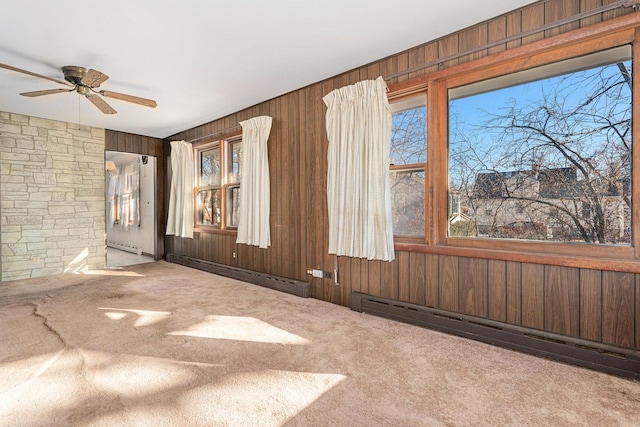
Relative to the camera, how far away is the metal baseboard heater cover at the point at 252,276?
3.75 metres

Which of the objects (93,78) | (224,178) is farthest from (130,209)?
(93,78)

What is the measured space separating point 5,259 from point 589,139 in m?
6.97

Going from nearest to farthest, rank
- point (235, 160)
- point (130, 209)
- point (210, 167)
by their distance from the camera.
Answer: point (235, 160) < point (210, 167) < point (130, 209)

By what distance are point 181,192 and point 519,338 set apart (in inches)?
205

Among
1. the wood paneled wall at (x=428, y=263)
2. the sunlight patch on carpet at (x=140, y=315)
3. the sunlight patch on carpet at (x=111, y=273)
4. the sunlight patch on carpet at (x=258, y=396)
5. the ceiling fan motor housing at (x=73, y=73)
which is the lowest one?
the sunlight patch on carpet at (x=258, y=396)

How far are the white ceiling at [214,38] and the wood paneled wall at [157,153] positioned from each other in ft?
6.00

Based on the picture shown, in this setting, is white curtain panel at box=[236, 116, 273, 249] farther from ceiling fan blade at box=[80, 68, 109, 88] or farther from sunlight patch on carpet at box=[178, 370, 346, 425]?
sunlight patch on carpet at box=[178, 370, 346, 425]

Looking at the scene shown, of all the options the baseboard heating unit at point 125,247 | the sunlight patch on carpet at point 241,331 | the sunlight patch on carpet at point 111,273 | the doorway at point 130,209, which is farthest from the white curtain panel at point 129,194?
the sunlight patch on carpet at point 241,331

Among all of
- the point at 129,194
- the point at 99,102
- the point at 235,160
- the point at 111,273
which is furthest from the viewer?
the point at 129,194

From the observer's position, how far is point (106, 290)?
13.0 feet

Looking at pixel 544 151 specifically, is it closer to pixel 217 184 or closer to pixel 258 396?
pixel 258 396

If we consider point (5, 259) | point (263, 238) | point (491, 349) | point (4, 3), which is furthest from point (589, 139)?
point (5, 259)

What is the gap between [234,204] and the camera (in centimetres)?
490

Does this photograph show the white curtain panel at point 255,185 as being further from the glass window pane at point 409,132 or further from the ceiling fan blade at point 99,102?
the glass window pane at point 409,132
